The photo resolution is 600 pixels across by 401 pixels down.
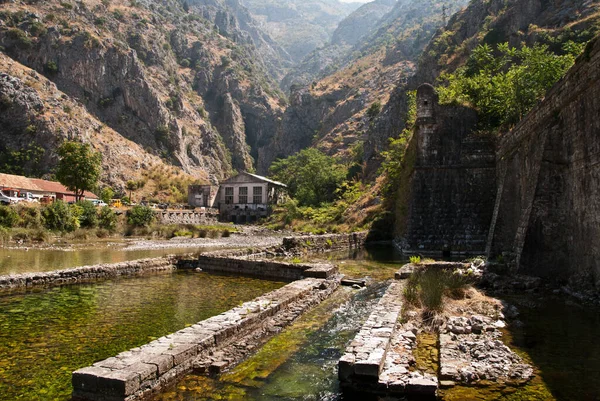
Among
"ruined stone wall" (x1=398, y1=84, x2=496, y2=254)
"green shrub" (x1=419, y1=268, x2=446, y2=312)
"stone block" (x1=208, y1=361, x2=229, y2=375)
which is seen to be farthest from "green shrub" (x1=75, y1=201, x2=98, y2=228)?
"stone block" (x1=208, y1=361, x2=229, y2=375)

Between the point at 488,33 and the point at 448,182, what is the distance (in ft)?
138

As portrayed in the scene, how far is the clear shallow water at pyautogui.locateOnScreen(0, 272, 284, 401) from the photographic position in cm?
603

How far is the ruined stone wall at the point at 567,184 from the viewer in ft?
34.7

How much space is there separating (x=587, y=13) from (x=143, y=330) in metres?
54.3

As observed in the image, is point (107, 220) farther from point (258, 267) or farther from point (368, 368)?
point (368, 368)

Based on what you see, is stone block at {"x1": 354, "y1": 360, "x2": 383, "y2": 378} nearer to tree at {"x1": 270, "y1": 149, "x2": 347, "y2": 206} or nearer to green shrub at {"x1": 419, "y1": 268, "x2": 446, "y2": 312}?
green shrub at {"x1": 419, "y1": 268, "x2": 446, "y2": 312}

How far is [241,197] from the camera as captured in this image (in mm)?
75562

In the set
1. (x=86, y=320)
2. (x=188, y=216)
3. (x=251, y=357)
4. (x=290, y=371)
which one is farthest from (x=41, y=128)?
(x=290, y=371)

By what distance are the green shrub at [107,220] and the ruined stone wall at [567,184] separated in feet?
118

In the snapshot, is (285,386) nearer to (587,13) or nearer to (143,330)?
(143,330)

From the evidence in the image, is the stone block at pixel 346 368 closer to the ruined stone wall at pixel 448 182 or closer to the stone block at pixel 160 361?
the stone block at pixel 160 361

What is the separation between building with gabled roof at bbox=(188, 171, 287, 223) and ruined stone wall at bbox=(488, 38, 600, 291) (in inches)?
2344

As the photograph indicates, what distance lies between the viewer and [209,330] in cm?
734

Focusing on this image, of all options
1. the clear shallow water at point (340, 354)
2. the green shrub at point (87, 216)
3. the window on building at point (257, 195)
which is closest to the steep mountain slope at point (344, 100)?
the window on building at point (257, 195)
